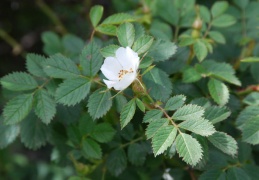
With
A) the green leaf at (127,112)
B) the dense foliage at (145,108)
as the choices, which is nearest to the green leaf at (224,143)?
the dense foliage at (145,108)

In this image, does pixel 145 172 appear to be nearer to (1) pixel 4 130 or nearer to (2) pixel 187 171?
(2) pixel 187 171

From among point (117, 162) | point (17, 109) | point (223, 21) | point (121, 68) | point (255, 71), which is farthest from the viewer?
point (223, 21)

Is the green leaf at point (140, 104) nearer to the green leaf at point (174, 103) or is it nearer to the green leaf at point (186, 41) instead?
the green leaf at point (174, 103)

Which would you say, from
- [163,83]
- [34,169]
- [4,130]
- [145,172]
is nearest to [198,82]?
[163,83]

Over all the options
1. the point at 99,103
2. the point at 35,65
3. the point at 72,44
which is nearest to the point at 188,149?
the point at 99,103

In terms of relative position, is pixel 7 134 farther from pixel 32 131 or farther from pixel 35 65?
pixel 35 65

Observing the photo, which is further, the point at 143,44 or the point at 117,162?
the point at 117,162
